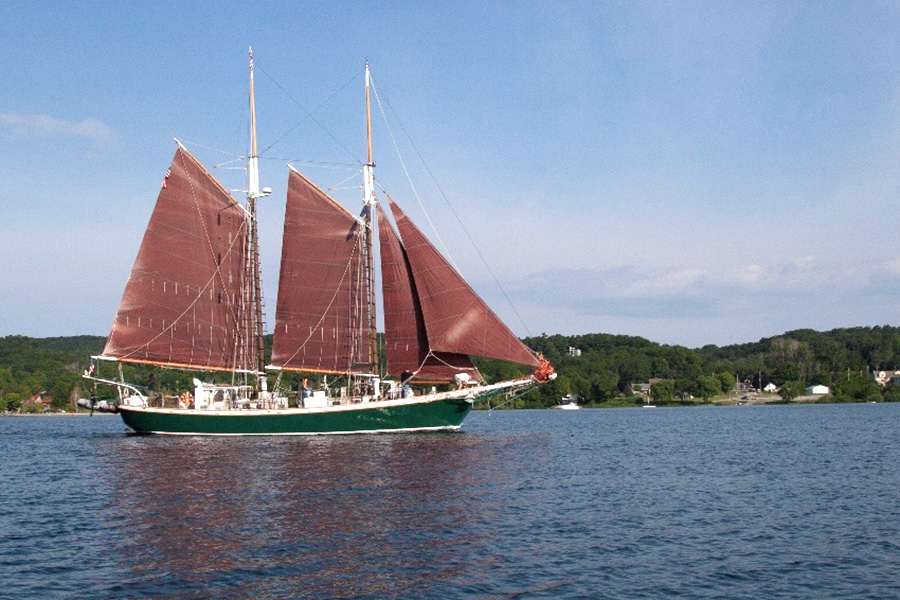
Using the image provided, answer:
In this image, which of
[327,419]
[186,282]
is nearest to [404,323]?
[327,419]

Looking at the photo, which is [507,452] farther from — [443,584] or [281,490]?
[443,584]

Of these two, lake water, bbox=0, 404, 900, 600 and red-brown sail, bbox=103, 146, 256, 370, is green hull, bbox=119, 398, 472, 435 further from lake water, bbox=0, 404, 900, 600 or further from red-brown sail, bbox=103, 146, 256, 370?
lake water, bbox=0, 404, 900, 600

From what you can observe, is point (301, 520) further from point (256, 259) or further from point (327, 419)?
point (256, 259)

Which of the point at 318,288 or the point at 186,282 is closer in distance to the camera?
the point at 186,282

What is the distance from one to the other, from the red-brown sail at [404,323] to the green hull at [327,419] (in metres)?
2.29

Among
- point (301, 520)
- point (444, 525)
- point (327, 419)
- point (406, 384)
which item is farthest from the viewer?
point (406, 384)

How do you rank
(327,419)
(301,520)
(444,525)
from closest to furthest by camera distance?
(444,525)
(301,520)
(327,419)

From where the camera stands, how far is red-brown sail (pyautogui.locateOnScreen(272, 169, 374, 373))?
6141cm

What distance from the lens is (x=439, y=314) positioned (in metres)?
57.7

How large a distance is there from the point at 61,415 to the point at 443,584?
176708 mm

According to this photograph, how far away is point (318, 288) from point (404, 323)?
664 cm

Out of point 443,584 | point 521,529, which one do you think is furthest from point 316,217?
point 443,584

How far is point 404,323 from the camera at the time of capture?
198 feet

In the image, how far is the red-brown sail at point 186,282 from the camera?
197ft
